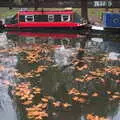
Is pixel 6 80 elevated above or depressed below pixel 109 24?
below

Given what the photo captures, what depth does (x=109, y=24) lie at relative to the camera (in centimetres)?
3142

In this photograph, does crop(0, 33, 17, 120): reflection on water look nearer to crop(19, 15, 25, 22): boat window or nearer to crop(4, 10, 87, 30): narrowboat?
crop(4, 10, 87, 30): narrowboat

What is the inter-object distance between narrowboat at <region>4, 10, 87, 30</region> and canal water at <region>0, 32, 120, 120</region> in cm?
418

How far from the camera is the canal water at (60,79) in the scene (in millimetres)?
14797

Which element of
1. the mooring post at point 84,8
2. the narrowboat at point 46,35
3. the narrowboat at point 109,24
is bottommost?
the narrowboat at point 46,35

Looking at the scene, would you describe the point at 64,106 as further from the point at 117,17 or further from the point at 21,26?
the point at 21,26

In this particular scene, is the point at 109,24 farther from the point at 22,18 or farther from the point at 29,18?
the point at 22,18

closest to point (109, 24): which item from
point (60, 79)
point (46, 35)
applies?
point (46, 35)

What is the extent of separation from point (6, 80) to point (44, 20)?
16.1 meters

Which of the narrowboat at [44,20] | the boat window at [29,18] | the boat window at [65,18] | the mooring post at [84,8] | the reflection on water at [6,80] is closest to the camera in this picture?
the reflection on water at [6,80]

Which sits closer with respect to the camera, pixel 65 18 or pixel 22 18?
pixel 65 18

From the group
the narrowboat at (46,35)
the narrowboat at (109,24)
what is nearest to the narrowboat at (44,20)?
the narrowboat at (46,35)

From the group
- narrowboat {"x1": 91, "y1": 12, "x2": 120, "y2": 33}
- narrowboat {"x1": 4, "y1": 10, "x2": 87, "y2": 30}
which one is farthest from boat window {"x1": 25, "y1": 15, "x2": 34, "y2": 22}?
narrowboat {"x1": 91, "y1": 12, "x2": 120, "y2": 33}

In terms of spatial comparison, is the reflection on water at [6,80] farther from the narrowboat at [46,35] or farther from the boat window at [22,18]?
the boat window at [22,18]
